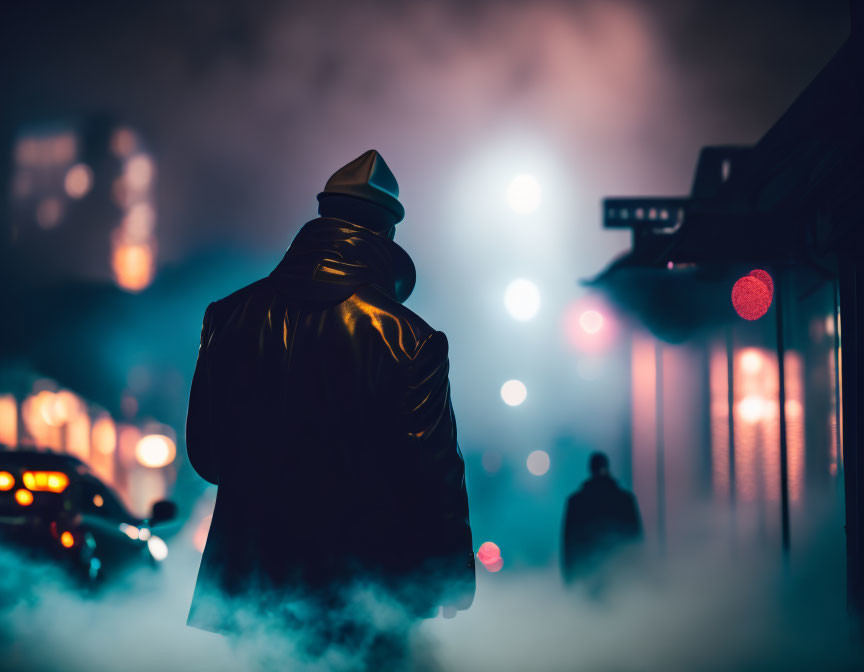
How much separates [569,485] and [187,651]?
16814 millimetres

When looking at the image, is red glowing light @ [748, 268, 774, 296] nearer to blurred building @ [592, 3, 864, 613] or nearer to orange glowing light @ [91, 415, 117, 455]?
blurred building @ [592, 3, 864, 613]

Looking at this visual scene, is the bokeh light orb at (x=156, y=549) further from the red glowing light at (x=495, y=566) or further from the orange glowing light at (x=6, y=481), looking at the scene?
the red glowing light at (x=495, y=566)

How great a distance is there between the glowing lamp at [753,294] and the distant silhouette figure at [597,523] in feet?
8.48

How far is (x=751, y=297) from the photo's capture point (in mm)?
9086

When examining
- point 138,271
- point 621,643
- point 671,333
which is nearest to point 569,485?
point 671,333

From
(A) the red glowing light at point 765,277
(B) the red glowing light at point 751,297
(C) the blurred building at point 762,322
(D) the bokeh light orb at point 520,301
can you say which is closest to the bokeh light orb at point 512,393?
(D) the bokeh light orb at point 520,301

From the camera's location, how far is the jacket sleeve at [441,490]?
232 centimetres

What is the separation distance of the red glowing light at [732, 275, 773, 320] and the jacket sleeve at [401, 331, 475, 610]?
23.9 ft

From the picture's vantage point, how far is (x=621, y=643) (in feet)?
18.1

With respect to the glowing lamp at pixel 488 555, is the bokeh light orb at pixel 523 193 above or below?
above

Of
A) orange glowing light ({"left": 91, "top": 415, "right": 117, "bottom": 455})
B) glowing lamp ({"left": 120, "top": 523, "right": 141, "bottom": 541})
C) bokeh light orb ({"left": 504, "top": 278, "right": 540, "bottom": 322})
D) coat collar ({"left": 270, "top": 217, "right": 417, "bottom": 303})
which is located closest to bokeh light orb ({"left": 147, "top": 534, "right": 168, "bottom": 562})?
glowing lamp ({"left": 120, "top": 523, "right": 141, "bottom": 541})

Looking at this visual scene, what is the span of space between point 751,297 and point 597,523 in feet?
10.5

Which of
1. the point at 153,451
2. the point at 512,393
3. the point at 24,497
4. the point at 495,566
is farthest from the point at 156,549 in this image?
the point at 153,451

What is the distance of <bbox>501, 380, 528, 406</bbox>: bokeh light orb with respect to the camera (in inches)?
977
